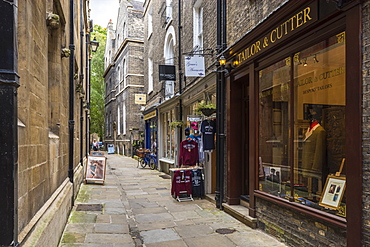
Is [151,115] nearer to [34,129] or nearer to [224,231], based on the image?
[224,231]

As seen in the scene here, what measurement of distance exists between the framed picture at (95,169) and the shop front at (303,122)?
6.04 meters

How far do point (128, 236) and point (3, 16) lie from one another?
4.43 metres

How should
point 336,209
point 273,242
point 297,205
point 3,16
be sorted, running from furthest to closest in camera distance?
point 273,242 → point 297,205 → point 336,209 → point 3,16

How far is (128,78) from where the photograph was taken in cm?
2734

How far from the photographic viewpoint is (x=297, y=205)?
4953 millimetres

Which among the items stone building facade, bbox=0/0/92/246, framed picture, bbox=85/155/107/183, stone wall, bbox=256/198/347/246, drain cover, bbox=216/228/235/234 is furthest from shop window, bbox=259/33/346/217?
framed picture, bbox=85/155/107/183

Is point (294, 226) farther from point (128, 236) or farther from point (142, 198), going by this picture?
point (142, 198)

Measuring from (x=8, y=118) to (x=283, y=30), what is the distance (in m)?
4.39

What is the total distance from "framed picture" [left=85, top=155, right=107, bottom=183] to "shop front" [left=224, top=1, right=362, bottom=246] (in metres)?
6.04

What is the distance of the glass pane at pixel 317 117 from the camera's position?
4.68 m

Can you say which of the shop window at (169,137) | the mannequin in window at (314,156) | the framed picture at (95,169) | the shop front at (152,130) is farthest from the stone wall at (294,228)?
the shop front at (152,130)

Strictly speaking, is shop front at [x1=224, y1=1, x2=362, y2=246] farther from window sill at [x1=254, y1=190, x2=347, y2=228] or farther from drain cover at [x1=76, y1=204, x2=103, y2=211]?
drain cover at [x1=76, y1=204, x2=103, y2=211]

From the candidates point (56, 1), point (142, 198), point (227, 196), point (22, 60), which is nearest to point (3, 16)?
point (22, 60)

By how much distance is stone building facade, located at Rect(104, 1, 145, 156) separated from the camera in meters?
27.2
